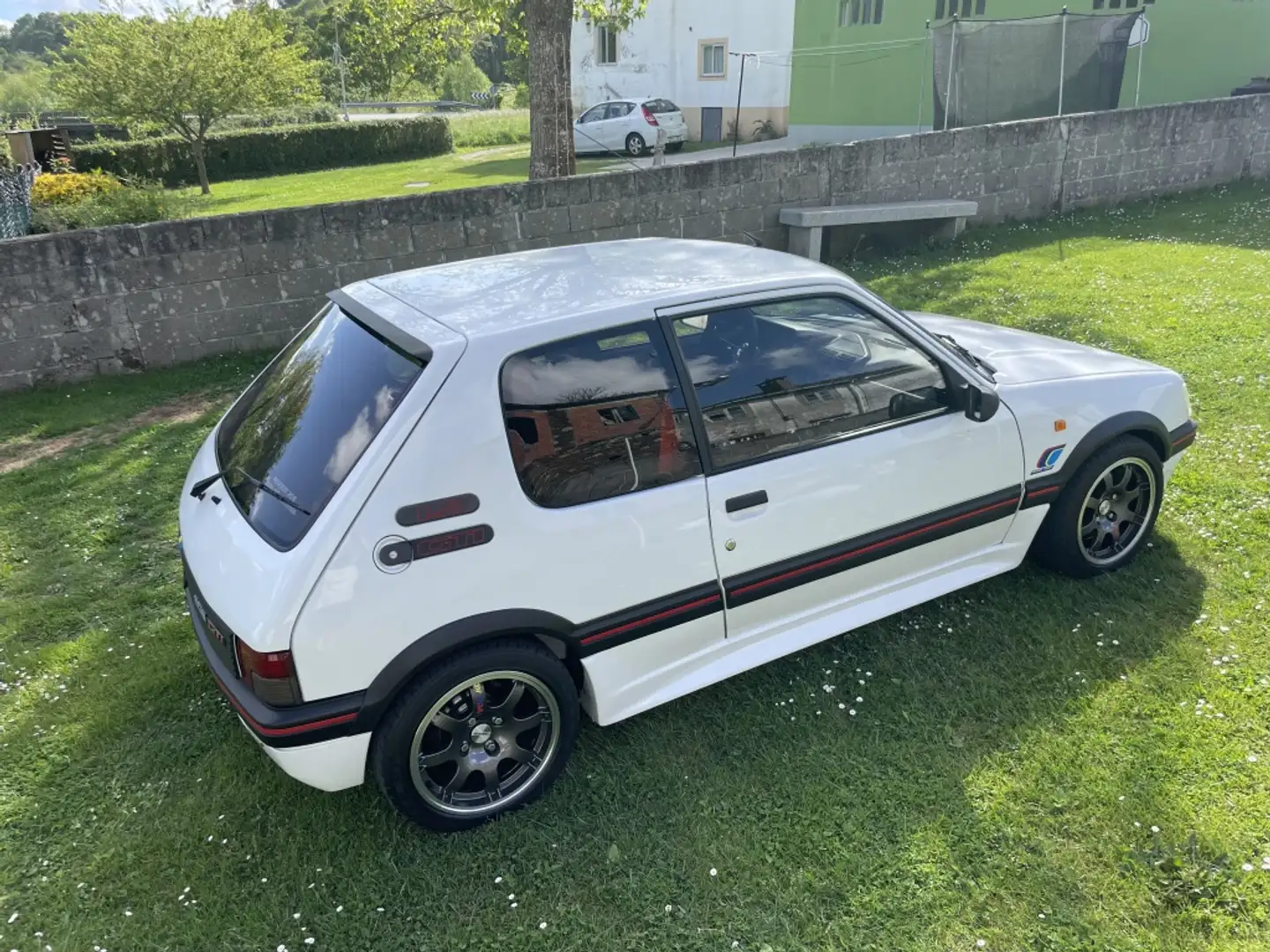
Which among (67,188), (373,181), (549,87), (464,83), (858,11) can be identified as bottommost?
(67,188)

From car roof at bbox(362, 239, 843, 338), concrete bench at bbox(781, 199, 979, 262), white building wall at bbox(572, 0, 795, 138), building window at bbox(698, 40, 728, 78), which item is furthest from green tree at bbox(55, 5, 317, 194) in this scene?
car roof at bbox(362, 239, 843, 338)

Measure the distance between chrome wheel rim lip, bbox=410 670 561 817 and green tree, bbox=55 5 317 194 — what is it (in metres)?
25.9

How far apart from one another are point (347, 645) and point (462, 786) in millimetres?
733

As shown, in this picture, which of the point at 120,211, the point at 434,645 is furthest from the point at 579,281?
the point at 120,211

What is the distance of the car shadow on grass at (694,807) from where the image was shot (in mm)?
2668

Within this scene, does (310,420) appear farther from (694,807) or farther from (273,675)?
(694,807)

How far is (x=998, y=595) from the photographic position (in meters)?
4.07

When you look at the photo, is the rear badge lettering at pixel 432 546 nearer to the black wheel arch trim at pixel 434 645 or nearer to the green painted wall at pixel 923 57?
the black wheel arch trim at pixel 434 645

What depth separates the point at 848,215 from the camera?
9.80 m

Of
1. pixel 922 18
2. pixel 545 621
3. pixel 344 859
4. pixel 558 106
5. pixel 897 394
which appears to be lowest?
pixel 344 859

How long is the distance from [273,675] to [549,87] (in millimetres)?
9222

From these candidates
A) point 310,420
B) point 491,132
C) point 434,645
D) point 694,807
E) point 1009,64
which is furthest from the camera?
point 491,132

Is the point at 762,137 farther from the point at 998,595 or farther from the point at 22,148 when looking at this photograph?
the point at 998,595

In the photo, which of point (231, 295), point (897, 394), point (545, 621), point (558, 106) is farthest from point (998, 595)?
point (558, 106)
